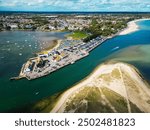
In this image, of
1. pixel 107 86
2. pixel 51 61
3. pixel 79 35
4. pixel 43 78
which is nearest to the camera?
pixel 107 86

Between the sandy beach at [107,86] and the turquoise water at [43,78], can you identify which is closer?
the sandy beach at [107,86]

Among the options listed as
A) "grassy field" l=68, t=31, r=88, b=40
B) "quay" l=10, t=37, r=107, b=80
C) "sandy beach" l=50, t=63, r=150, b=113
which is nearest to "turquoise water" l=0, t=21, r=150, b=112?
"quay" l=10, t=37, r=107, b=80

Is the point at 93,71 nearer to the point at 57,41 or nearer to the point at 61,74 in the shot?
the point at 61,74

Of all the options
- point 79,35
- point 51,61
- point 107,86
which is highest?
point 107,86

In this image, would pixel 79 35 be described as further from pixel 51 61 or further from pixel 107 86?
pixel 107 86

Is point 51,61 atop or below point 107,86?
below

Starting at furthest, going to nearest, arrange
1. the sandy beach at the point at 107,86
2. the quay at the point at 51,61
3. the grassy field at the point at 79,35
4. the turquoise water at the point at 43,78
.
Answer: the grassy field at the point at 79,35
the quay at the point at 51,61
the turquoise water at the point at 43,78
the sandy beach at the point at 107,86

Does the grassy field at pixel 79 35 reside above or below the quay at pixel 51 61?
below

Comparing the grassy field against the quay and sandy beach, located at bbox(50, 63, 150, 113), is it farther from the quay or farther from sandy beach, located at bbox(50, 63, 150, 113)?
sandy beach, located at bbox(50, 63, 150, 113)

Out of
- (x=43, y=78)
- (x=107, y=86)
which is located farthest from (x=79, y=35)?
(x=107, y=86)

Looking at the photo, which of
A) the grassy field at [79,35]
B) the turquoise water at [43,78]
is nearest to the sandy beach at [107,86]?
the turquoise water at [43,78]

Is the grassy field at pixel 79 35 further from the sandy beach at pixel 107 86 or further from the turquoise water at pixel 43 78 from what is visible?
the sandy beach at pixel 107 86

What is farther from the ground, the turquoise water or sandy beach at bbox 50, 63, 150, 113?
sandy beach at bbox 50, 63, 150, 113
